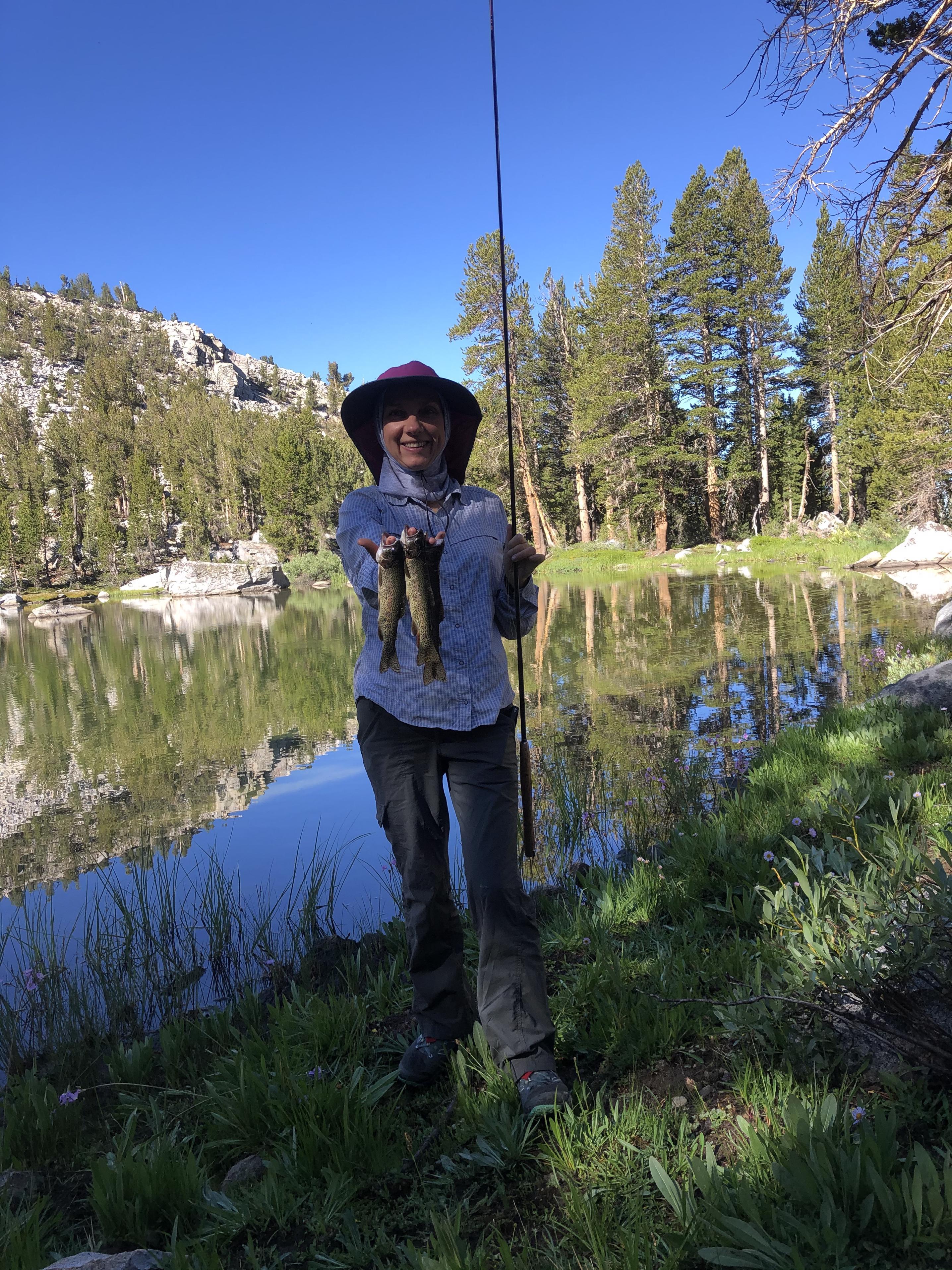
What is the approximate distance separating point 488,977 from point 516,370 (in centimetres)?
4189

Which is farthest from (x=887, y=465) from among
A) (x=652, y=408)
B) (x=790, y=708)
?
(x=790, y=708)

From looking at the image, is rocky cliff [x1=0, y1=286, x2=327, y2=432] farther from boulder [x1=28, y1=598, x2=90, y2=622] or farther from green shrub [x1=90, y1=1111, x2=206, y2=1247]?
green shrub [x1=90, y1=1111, x2=206, y2=1247]

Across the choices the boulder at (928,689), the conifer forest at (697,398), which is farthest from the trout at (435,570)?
the conifer forest at (697,398)

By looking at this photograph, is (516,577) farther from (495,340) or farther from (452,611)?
(495,340)

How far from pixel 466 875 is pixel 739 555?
33.1 metres

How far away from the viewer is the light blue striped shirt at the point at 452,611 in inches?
103

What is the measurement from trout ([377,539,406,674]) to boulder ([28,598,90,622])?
4304cm

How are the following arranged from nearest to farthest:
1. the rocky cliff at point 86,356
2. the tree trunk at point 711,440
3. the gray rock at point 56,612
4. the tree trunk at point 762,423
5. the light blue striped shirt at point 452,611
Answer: the light blue striped shirt at point 452,611 → the tree trunk at point 711,440 → the tree trunk at point 762,423 → the gray rock at point 56,612 → the rocky cliff at point 86,356

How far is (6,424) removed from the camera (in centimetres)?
8425

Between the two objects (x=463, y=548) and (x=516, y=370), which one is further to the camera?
(x=516, y=370)

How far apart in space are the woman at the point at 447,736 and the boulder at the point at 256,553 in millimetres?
63645

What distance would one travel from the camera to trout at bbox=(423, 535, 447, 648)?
2.43 metres

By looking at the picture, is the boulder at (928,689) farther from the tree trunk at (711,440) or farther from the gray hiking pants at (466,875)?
the tree trunk at (711,440)

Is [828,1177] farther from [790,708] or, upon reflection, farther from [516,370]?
[516,370]
